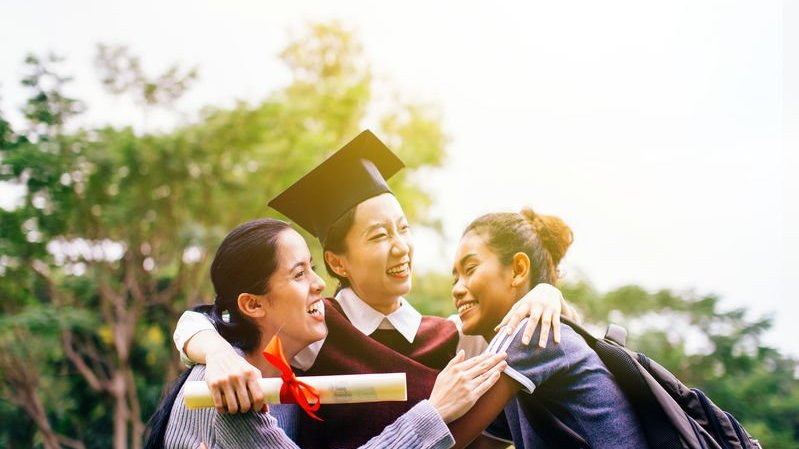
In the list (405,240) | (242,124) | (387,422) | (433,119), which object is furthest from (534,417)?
(433,119)

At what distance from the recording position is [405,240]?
8.26ft

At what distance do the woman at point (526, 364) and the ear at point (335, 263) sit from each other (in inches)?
15.7

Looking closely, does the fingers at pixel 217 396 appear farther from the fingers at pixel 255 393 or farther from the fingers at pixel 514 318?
the fingers at pixel 514 318

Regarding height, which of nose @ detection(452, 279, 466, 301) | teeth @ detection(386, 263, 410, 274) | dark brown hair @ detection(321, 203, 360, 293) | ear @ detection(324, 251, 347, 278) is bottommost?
nose @ detection(452, 279, 466, 301)

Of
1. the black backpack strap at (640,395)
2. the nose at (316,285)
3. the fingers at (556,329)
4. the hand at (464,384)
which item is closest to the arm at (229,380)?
the nose at (316,285)

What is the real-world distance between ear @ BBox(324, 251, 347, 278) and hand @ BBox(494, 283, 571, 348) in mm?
662

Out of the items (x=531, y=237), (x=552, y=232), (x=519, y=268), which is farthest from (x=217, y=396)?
(x=552, y=232)

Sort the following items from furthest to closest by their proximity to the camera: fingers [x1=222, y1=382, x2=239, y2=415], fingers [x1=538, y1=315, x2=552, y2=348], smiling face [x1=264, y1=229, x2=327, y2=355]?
1. smiling face [x1=264, y1=229, x2=327, y2=355]
2. fingers [x1=538, y1=315, x2=552, y2=348]
3. fingers [x1=222, y1=382, x2=239, y2=415]

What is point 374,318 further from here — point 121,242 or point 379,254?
point 121,242

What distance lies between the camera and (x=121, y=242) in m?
9.12

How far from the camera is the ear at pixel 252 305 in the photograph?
88.0 inches

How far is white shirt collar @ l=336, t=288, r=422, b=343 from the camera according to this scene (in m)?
2.50

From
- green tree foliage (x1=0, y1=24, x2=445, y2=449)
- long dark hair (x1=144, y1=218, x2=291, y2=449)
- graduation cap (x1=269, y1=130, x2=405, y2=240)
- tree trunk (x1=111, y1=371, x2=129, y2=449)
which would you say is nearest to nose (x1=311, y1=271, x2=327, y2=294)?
long dark hair (x1=144, y1=218, x2=291, y2=449)

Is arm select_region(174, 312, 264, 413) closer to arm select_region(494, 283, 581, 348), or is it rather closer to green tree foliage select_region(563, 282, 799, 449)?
arm select_region(494, 283, 581, 348)
